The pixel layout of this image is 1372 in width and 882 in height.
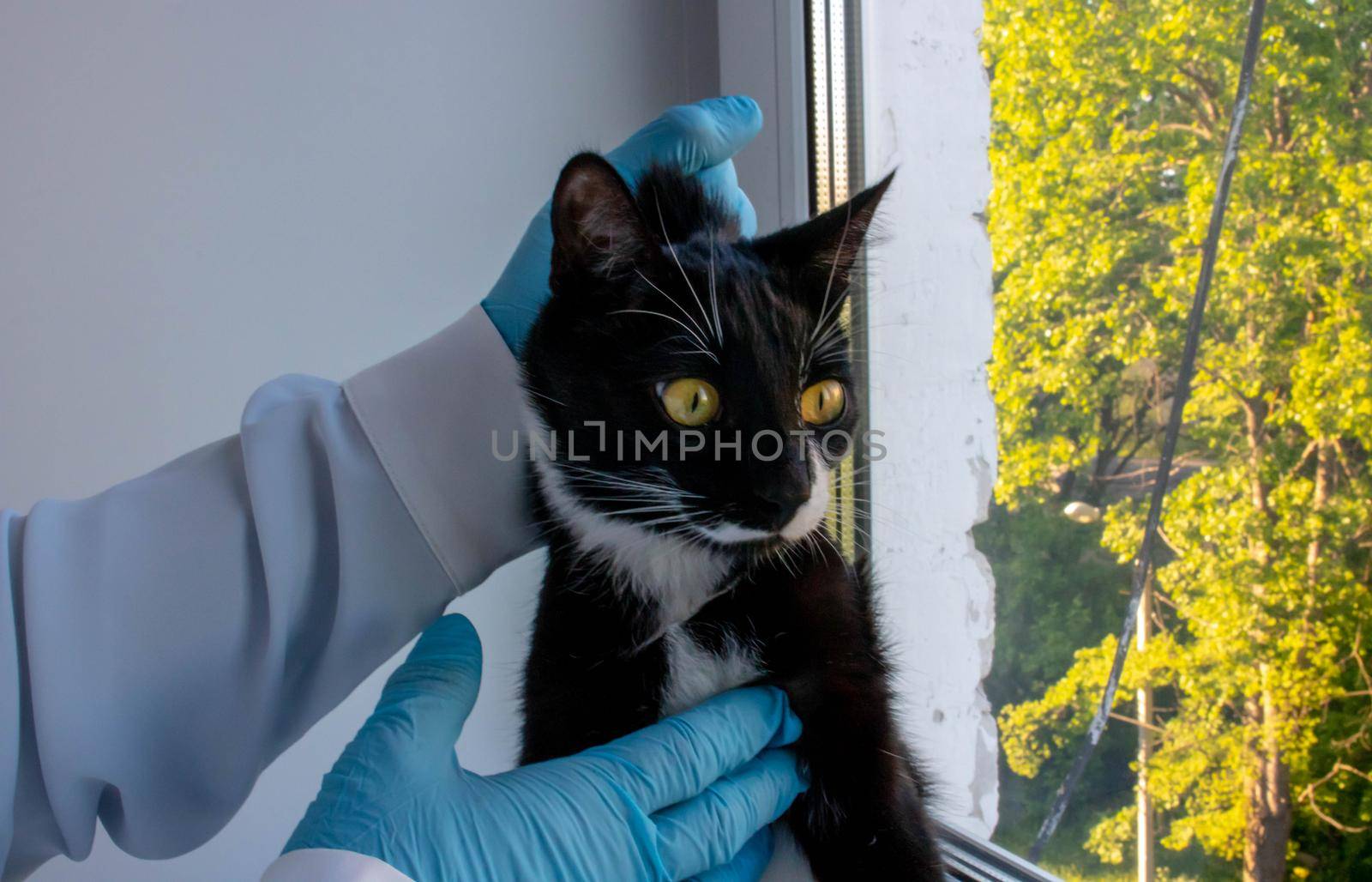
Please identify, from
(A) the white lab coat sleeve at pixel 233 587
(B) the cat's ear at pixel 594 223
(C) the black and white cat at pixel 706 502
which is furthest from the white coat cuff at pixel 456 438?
(B) the cat's ear at pixel 594 223

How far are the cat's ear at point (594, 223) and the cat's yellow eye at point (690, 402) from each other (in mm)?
151

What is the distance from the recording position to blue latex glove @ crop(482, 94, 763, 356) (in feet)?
3.91

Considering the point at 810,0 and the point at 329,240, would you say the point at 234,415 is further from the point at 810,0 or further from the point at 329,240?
the point at 810,0

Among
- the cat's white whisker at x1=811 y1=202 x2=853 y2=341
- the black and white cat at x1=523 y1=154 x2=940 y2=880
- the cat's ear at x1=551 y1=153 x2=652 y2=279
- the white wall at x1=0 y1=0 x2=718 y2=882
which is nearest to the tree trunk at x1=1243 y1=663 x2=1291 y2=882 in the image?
the black and white cat at x1=523 y1=154 x2=940 y2=880

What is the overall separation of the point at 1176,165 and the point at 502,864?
108 cm

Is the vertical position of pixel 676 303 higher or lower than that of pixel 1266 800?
higher

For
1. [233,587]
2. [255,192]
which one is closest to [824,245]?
[233,587]

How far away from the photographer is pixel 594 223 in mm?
882

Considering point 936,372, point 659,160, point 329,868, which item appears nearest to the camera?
point 329,868

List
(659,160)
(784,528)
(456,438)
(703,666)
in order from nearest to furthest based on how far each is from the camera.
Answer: (784,528)
(703,666)
(456,438)
(659,160)

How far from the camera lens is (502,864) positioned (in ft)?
2.76

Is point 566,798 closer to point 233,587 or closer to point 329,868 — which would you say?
point 329,868

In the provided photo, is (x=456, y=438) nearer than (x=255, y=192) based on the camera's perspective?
Yes

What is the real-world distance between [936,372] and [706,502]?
2.66ft
